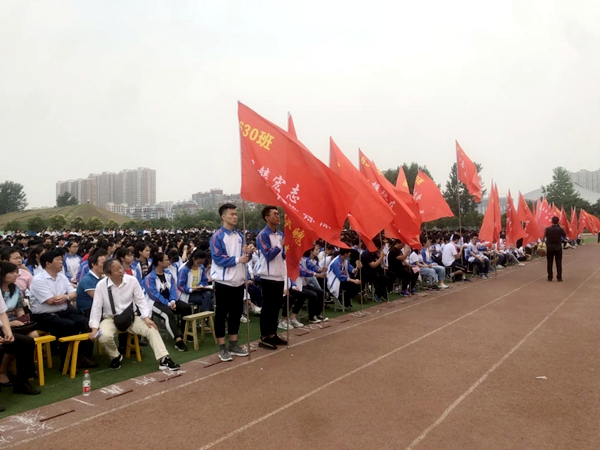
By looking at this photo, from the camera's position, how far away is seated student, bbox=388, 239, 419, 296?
1133 centimetres

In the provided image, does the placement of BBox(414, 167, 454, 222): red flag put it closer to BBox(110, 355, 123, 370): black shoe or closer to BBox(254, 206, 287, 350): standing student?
BBox(254, 206, 287, 350): standing student

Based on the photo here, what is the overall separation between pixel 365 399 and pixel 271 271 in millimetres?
2545

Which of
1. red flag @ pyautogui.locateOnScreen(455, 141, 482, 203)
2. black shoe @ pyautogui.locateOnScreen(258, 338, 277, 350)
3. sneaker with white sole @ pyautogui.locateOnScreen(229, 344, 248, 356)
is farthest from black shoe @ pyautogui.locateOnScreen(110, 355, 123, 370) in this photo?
red flag @ pyautogui.locateOnScreen(455, 141, 482, 203)

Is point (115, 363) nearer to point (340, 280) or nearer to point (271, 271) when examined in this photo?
point (271, 271)

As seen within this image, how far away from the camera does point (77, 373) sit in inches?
214

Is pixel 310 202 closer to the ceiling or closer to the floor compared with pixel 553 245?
closer to the ceiling

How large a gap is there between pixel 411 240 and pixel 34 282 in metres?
7.28

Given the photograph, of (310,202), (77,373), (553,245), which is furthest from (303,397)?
(553,245)

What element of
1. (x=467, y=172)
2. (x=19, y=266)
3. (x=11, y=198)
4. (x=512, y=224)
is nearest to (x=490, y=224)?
(x=467, y=172)

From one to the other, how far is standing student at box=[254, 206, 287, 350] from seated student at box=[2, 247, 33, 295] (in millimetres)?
3423

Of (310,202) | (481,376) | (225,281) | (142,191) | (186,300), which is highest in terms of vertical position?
(142,191)

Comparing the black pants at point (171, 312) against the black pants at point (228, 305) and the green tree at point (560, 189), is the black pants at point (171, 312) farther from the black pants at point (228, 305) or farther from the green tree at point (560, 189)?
the green tree at point (560, 189)

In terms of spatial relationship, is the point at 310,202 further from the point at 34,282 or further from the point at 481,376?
the point at 34,282

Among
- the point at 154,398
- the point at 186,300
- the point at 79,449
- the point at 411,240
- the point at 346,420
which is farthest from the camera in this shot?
the point at 411,240
